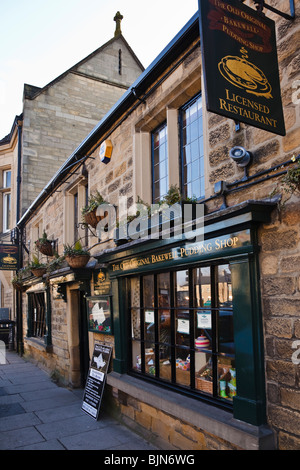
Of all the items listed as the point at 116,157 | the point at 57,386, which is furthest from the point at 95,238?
the point at 57,386

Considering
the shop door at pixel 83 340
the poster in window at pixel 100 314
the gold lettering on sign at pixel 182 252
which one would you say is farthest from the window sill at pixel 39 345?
the gold lettering on sign at pixel 182 252

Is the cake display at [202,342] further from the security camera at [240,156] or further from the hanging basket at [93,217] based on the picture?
the hanging basket at [93,217]

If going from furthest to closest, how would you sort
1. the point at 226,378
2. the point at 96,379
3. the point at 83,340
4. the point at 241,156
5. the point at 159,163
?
the point at 83,340, the point at 96,379, the point at 159,163, the point at 226,378, the point at 241,156

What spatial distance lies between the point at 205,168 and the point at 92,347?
4.55m

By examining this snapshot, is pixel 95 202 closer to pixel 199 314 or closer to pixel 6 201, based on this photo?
pixel 199 314

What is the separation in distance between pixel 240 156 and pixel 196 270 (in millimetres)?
1542

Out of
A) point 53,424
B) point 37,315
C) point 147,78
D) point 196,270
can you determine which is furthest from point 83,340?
point 147,78

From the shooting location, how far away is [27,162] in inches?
556

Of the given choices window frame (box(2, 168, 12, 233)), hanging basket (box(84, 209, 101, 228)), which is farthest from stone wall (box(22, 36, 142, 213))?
hanging basket (box(84, 209, 101, 228))

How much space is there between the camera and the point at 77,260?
714 cm

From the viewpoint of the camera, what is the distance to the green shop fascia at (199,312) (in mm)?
3494

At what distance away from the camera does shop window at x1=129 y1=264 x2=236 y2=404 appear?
4090mm

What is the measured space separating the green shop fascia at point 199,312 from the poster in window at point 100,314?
24 cm
